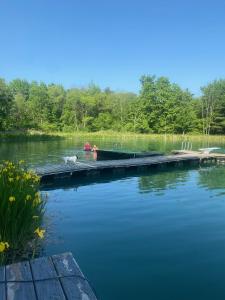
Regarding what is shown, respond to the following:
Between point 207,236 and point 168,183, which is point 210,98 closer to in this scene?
point 168,183

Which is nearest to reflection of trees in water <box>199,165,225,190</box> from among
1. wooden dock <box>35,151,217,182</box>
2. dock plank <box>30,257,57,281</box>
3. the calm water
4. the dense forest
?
the calm water

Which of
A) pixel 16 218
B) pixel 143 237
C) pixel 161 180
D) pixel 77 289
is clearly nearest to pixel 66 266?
pixel 77 289

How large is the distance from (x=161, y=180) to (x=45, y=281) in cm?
1179

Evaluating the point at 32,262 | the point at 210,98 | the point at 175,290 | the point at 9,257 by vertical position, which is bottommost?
the point at 175,290

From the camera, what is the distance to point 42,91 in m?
65.7

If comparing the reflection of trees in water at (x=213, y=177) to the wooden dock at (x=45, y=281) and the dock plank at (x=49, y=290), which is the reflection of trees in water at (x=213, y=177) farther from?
the dock plank at (x=49, y=290)

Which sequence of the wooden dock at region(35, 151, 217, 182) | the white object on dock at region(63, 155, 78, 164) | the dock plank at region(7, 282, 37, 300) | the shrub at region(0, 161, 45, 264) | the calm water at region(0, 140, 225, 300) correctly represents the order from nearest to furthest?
the dock plank at region(7, 282, 37, 300)
the shrub at region(0, 161, 45, 264)
the calm water at region(0, 140, 225, 300)
the wooden dock at region(35, 151, 217, 182)
the white object on dock at region(63, 155, 78, 164)

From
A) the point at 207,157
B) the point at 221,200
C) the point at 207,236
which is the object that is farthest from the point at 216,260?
the point at 207,157

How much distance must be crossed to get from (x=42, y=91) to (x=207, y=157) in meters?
48.7

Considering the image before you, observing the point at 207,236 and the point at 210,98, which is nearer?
the point at 207,236

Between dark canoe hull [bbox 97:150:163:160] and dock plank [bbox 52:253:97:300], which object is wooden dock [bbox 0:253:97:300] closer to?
dock plank [bbox 52:253:97:300]

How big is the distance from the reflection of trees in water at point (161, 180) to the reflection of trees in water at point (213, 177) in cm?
76

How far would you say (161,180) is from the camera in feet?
49.7

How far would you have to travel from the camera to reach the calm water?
17.3ft
